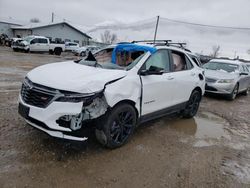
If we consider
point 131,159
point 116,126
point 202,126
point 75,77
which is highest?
point 75,77

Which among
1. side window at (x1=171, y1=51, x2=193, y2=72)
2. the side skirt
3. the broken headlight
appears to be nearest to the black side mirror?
the side skirt

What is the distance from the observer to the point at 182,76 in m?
5.02

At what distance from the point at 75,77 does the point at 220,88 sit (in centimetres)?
683

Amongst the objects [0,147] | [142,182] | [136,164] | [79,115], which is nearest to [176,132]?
[136,164]

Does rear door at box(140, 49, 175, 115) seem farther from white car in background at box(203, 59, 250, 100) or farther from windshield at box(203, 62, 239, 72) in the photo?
windshield at box(203, 62, 239, 72)

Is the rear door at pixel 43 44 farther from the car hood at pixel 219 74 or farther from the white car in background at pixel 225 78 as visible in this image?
the car hood at pixel 219 74

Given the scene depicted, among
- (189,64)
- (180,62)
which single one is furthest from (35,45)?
(180,62)

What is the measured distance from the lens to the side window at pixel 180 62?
4.95m

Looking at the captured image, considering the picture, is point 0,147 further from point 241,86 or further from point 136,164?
point 241,86

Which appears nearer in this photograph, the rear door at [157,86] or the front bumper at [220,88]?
the rear door at [157,86]

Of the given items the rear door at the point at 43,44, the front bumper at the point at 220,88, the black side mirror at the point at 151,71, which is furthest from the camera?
the rear door at the point at 43,44

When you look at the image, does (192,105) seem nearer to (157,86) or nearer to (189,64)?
(189,64)

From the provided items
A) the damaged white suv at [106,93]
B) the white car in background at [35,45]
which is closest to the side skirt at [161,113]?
the damaged white suv at [106,93]

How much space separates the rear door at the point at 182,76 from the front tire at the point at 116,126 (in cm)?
147
